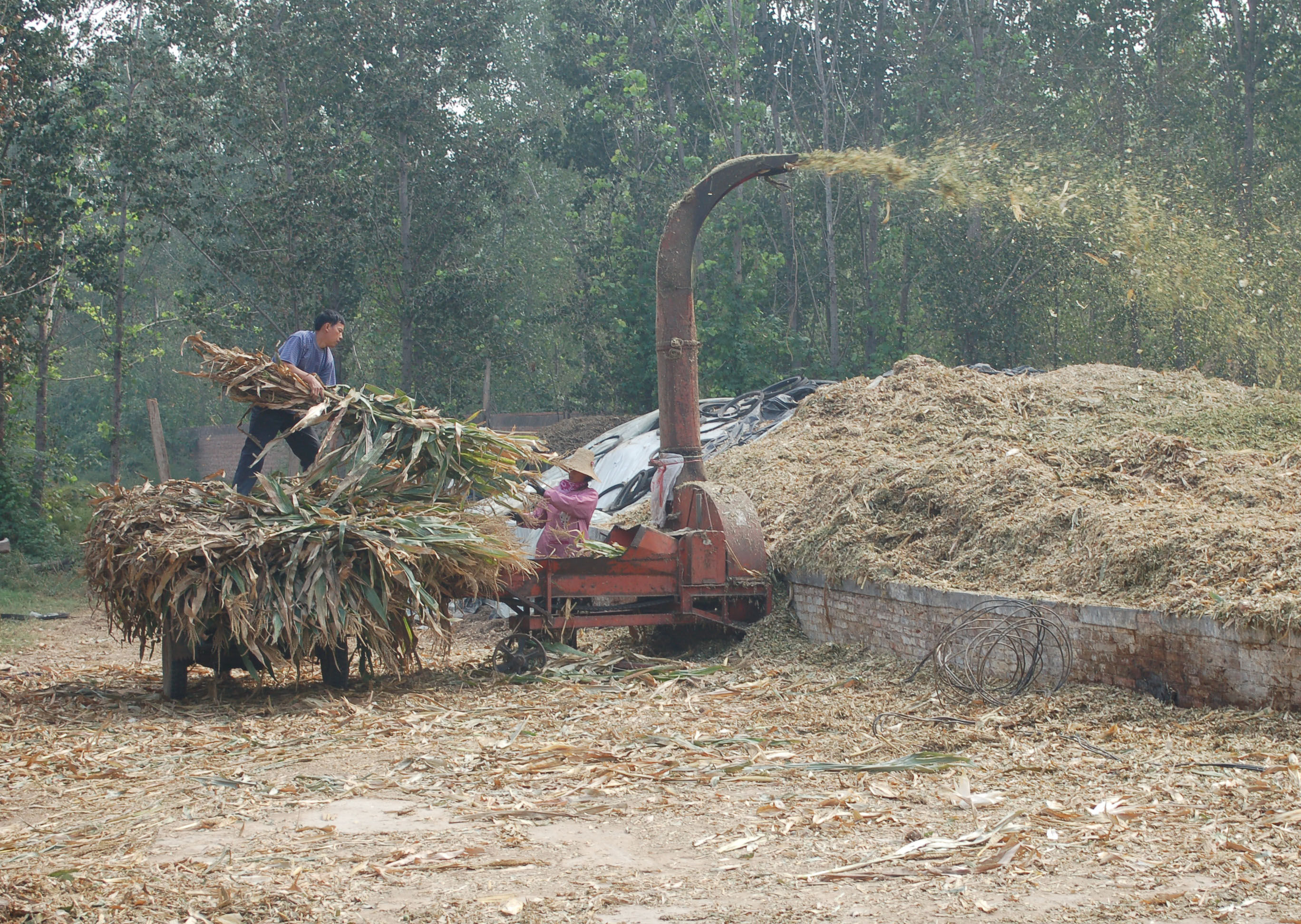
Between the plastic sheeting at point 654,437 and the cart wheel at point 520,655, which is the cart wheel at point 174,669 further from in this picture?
the plastic sheeting at point 654,437

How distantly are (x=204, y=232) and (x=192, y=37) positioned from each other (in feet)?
12.9

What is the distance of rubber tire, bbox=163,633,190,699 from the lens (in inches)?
297

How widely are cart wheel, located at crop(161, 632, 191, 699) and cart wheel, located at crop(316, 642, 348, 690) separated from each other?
2.69 ft

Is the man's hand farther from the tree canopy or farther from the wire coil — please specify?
the tree canopy

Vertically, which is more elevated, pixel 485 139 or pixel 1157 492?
pixel 485 139

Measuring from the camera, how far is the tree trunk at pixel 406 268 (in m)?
26.6

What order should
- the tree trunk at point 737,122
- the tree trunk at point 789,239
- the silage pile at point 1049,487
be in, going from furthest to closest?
the tree trunk at point 789,239, the tree trunk at point 737,122, the silage pile at point 1049,487

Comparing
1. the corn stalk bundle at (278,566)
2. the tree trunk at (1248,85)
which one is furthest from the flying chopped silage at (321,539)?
the tree trunk at (1248,85)

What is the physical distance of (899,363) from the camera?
1363 cm

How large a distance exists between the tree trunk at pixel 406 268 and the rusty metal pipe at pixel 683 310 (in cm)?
1679

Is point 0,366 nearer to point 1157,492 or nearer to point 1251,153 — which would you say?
point 1157,492

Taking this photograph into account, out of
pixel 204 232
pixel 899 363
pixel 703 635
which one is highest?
pixel 204 232

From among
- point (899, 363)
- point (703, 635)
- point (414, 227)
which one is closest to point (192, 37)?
point (414, 227)

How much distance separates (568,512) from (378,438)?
185 cm
